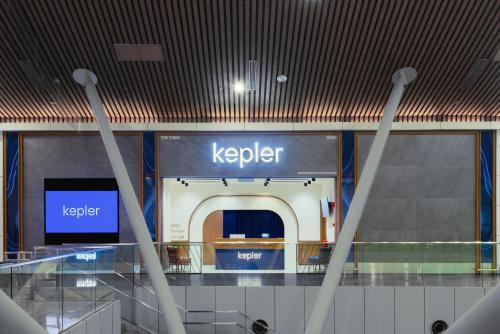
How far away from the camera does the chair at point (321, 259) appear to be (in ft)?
36.9

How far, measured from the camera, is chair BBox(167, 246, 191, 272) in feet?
38.3

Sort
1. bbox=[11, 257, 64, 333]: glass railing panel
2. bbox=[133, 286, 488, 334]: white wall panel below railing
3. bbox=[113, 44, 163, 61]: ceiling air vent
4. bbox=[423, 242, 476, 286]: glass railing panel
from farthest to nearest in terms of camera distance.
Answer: bbox=[423, 242, 476, 286]: glass railing panel → bbox=[133, 286, 488, 334]: white wall panel below railing → bbox=[113, 44, 163, 61]: ceiling air vent → bbox=[11, 257, 64, 333]: glass railing panel

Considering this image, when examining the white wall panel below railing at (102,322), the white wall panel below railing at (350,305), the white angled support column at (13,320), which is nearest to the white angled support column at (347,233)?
the white wall panel below railing at (350,305)

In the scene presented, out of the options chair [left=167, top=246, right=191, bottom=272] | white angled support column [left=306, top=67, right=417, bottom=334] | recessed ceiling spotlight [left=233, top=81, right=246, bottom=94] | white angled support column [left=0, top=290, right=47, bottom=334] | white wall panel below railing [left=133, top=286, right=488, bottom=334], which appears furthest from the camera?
recessed ceiling spotlight [left=233, top=81, right=246, bottom=94]

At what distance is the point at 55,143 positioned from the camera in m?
13.7

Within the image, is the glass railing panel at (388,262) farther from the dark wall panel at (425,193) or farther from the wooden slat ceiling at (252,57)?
the wooden slat ceiling at (252,57)

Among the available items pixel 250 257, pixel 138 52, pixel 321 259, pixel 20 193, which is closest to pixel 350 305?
pixel 321 259

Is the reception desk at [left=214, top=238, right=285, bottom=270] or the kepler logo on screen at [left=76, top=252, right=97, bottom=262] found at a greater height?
the kepler logo on screen at [left=76, top=252, right=97, bottom=262]

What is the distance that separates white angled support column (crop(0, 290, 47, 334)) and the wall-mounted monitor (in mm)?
12905

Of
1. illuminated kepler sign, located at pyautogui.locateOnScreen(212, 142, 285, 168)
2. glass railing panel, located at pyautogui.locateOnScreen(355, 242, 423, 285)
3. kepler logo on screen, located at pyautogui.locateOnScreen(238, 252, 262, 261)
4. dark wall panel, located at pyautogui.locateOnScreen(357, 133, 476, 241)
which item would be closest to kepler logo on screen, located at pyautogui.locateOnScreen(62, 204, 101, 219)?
illuminated kepler sign, located at pyautogui.locateOnScreen(212, 142, 285, 168)

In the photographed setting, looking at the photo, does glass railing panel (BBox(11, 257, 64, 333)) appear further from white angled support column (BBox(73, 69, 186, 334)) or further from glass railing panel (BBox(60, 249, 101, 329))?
white angled support column (BBox(73, 69, 186, 334))

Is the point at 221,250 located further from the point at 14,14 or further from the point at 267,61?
the point at 14,14

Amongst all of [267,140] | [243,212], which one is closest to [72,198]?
[267,140]

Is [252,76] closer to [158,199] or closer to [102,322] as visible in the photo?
[158,199]
